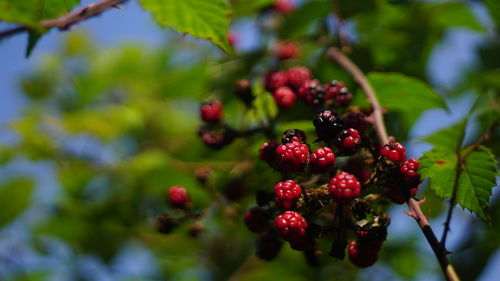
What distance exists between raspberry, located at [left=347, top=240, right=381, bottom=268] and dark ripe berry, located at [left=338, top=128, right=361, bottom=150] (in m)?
0.31

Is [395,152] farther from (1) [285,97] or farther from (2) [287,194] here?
(1) [285,97]

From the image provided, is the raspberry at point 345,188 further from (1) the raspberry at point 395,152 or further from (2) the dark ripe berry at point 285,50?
(2) the dark ripe berry at point 285,50

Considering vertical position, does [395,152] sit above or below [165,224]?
above

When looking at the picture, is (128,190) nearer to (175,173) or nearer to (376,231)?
(175,173)

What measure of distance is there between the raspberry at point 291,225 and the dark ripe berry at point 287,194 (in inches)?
1.1

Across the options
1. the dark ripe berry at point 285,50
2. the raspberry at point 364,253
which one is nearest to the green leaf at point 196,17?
the raspberry at point 364,253

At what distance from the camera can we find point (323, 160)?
162 cm

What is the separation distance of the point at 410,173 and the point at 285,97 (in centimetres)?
85

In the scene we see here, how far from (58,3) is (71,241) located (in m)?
2.50

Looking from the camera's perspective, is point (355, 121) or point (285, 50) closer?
point (355, 121)

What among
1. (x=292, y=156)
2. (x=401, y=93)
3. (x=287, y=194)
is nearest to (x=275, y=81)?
(x=401, y=93)

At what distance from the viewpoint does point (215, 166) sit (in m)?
3.13

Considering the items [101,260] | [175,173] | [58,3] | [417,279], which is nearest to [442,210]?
[417,279]

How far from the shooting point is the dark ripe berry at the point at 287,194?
61.8 inches
